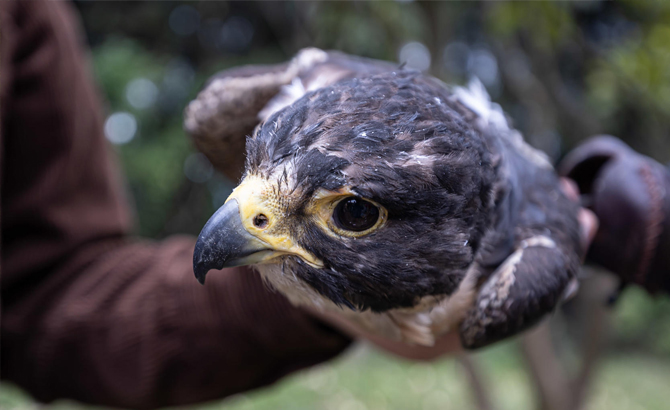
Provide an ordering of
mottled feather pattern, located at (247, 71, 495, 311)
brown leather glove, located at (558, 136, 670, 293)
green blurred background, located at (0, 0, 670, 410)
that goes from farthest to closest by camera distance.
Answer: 1. green blurred background, located at (0, 0, 670, 410)
2. brown leather glove, located at (558, 136, 670, 293)
3. mottled feather pattern, located at (247, 71, 495, 311)

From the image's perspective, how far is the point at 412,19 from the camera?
650cm

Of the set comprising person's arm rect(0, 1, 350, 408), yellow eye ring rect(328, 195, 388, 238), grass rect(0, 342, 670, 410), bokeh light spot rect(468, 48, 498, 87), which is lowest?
grass rect(0, 342, 670, 410)

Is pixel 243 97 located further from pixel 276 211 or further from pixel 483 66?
pixel 483 66

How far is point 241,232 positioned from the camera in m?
1.56

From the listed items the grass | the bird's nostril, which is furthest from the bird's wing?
the grass

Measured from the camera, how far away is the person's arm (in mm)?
2658

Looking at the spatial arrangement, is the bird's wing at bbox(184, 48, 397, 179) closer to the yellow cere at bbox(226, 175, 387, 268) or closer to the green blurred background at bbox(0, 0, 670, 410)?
the yellow cere at bbox(226, 175, 387, 268)

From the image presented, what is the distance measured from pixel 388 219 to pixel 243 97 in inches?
45.8

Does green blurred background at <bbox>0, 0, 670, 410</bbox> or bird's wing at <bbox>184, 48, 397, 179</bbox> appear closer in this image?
bird's wing at <bbox>184, 48, 397, 179</bbox>

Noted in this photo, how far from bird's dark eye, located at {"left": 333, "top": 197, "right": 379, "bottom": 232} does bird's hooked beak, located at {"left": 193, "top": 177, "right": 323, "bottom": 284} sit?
0.57 feet

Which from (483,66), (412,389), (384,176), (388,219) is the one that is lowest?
(412,389)

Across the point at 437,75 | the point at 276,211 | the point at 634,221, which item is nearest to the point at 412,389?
the point at 437,75

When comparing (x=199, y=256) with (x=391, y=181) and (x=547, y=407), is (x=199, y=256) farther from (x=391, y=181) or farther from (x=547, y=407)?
(x=547, y=407)

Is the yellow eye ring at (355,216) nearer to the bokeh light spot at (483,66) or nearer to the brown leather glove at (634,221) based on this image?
the brown leather glove at (634,221)
